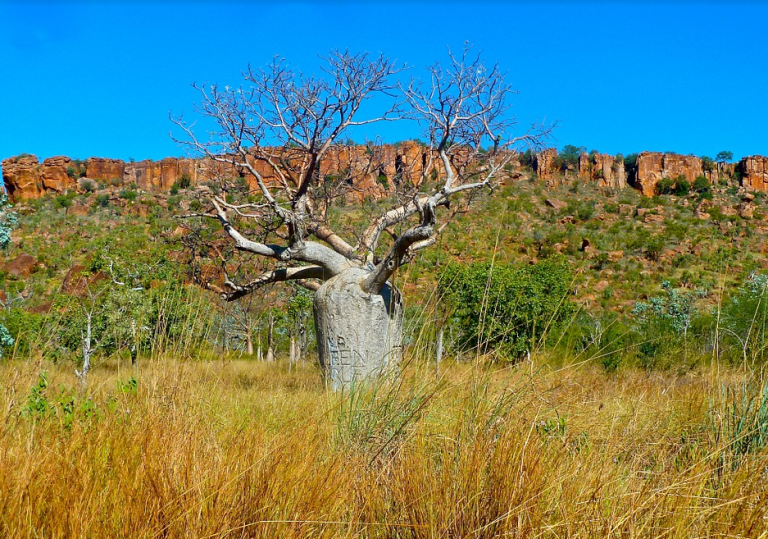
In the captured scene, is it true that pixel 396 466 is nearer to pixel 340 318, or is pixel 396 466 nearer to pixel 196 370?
pixel 196 370

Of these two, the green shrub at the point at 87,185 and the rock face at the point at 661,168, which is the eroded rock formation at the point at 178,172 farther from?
the green shrub at the point at 87,185

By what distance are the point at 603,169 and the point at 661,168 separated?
4.85 meters

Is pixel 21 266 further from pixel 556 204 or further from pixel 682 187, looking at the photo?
pixel 682 187

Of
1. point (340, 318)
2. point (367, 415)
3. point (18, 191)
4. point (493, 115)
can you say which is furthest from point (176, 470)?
point (18, 191)

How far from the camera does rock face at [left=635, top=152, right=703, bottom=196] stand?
174 feet

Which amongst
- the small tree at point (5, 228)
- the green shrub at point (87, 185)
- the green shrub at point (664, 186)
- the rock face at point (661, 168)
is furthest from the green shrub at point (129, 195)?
the small tree at point (5, 228)

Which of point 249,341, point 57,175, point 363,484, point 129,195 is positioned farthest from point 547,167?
point 363,484

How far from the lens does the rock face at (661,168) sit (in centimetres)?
5292

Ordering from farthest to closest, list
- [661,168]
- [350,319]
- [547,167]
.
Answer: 1. [661,168]
2. [547,167]
3. [350,319]

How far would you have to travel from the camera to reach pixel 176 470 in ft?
5.37

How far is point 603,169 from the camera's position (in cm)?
5478

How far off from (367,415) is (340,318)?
11.9ft

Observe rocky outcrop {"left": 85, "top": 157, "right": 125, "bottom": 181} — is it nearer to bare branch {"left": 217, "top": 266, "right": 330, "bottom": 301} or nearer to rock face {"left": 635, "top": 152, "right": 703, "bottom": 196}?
rock face {"left": 635, "top": 152, "right": 703, "bottom": 196}

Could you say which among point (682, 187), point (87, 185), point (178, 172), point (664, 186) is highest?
point (178, 172)
